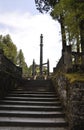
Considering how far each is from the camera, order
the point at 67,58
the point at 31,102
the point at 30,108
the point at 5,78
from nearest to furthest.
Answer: the point at 67,58 < the point at 30,108 < the point at 31,102 < the point at 5,78

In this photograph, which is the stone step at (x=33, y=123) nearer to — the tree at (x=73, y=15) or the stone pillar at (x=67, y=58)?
the stone pillar at (x=67, y=58)

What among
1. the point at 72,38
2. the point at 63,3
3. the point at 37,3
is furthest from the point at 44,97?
the point at 37,3

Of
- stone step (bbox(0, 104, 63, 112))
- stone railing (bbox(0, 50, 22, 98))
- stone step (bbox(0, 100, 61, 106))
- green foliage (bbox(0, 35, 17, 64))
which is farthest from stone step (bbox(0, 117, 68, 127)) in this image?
green foliage (bbox(0, 35, 17, 64))

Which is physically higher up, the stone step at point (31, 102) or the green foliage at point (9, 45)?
the green foliage at point (9, 45)

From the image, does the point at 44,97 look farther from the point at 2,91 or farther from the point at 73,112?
the point at 73,112

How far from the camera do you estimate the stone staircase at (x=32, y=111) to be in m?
9.98

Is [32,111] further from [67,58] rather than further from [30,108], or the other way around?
[67,58]

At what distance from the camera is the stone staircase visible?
998 cm

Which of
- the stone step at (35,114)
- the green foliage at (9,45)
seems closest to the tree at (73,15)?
the stone step at (35,114)

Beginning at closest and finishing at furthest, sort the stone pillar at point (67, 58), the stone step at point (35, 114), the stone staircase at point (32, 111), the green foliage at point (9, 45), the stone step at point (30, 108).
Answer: the stone staircase at point (32, 111)
the stone step at point (35, 114)
the stone pillar at point (67, 58)
the stone step at point (30, 108)
the green foliage at point (9, 45)

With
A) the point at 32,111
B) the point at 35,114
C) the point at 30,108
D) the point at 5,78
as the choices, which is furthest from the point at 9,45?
the point at 35,114

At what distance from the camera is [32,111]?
1148 cm

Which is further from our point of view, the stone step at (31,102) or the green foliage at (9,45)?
the green foliage at (9,45)

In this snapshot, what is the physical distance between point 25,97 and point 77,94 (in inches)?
193
